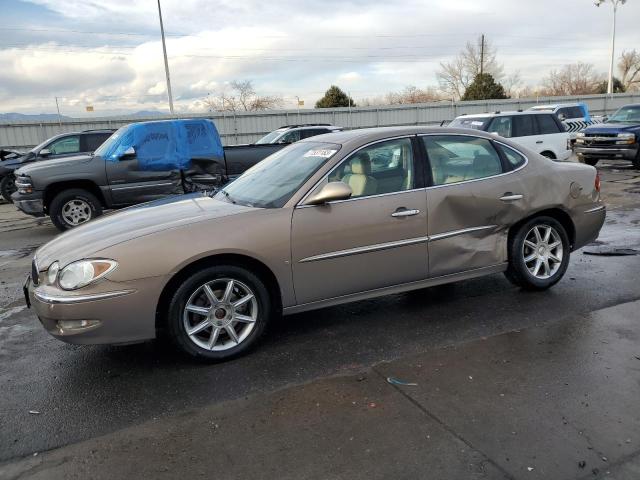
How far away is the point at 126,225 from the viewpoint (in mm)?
4043

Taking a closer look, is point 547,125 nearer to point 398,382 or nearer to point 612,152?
point 612,152

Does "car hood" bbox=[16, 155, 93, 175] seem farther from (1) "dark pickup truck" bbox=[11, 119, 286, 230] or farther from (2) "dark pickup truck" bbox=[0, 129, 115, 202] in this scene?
(2) "dark pickup truck" bbox=[0, 129, 115, 202]

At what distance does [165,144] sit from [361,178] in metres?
6.33

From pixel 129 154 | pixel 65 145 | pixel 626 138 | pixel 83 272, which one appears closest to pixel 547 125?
pixel 626 138

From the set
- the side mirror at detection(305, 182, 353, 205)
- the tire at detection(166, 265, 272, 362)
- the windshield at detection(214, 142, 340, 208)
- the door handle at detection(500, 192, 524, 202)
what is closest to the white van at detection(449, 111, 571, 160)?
the door handle at detection(500, 192, 524, 202)

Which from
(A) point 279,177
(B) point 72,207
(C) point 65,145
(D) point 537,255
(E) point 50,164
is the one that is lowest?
(D) point 537,255

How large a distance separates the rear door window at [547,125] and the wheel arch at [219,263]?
1128 cm

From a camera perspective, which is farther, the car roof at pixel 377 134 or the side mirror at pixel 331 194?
the car roof at pixel 377 134

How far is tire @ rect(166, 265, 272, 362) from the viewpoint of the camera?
3766 millimetres

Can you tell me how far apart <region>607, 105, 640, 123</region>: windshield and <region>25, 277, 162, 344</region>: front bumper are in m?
16.4

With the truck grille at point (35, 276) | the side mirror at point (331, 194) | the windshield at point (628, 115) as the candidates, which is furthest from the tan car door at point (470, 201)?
the windshield at point (628, 115)

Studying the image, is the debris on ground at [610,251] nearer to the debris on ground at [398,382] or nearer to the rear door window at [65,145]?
the debris on ground at [398,382]

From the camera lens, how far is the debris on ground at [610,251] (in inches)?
259

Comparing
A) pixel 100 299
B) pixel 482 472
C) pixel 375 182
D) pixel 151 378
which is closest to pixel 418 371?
pixel 482 472
